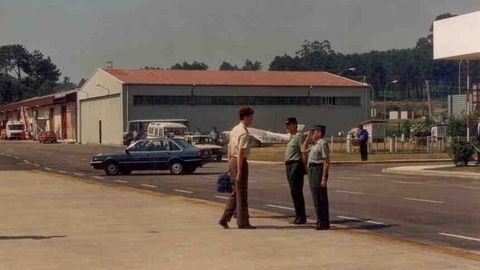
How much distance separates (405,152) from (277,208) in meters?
36.8

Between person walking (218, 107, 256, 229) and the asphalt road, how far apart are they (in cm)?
126

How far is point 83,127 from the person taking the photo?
360 feet

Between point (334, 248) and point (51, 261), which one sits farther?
point (334, 248)

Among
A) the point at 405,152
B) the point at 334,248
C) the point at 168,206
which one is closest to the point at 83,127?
the point at 405,152

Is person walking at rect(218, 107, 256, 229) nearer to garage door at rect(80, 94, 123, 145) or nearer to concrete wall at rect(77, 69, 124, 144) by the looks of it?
garage door at rect(80, 94, 123, 145)

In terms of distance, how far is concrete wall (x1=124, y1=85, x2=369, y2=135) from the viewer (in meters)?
92.5

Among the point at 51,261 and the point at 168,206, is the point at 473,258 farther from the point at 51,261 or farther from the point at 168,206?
the point at 168,206

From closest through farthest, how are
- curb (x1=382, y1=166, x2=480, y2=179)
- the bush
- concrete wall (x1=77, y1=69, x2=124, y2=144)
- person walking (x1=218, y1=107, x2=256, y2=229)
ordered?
person walking (x1=218, y1=107, x2=256, y2=229)
curb (x1=382, y1=166, x2=480, y2=179)
the bush
concrete wall (x1=77, y1=69, x2=124, y2=144)

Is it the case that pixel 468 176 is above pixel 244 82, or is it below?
below

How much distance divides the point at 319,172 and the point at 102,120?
85.8 metres

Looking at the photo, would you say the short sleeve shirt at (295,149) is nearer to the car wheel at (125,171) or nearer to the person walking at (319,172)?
the person walking at (319,172)

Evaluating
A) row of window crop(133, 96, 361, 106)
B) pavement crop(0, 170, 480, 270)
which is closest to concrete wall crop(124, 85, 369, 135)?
row of window crop(133, 96, 361, 106)

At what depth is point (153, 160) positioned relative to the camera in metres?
36.0

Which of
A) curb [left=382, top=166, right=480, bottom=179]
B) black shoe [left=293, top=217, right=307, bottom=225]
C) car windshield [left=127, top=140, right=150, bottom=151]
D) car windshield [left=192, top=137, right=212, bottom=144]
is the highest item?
car windshield [left=192, top=137, right=212, bottom=144]
